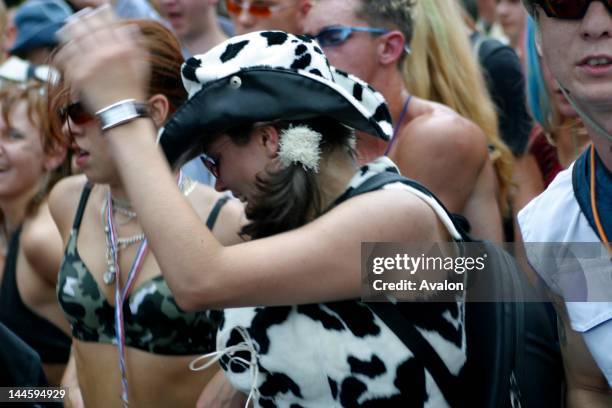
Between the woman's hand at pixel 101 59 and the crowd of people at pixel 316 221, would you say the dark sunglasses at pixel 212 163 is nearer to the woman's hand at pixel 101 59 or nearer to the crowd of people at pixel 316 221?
the crowd of people at pixel 316 221

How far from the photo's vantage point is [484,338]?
244cm

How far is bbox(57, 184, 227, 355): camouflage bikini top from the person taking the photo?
126 inches

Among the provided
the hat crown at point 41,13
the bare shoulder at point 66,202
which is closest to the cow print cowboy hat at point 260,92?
the bare shoulder at point 66,202

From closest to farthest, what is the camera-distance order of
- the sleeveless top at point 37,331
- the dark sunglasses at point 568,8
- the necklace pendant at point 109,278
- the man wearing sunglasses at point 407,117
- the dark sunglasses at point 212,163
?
the dark sunglasses at point 568,8 → the dark sunglasses at point 212,163 → the necklace pendant at point 109,278 → the man wearing sunglasses at point 407,117 → the sleeveless top at point 37,331

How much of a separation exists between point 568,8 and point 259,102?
787mm

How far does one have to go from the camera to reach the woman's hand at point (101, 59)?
230cm

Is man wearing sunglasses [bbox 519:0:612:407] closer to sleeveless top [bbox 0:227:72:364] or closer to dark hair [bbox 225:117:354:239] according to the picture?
dark hair [bbox 225:117:354:239]

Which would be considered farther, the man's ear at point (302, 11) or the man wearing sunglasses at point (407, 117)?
the man's ear at point (302, 11)

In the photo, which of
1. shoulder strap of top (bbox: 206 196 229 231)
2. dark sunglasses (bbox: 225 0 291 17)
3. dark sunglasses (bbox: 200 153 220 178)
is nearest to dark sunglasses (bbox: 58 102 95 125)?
shoulder strap of top (bbox: 206 196 229 231)

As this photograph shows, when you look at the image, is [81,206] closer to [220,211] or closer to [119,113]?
[220,211]

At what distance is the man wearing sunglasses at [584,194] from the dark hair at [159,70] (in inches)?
54.4

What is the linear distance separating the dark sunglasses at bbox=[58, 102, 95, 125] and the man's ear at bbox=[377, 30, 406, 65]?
1.41 m

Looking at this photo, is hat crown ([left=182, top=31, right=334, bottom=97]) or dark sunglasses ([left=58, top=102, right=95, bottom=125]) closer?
hat crown ([left=182, top=31, right=334, bottom=97])

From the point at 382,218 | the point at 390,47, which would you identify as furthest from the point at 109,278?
the point at 390,47
